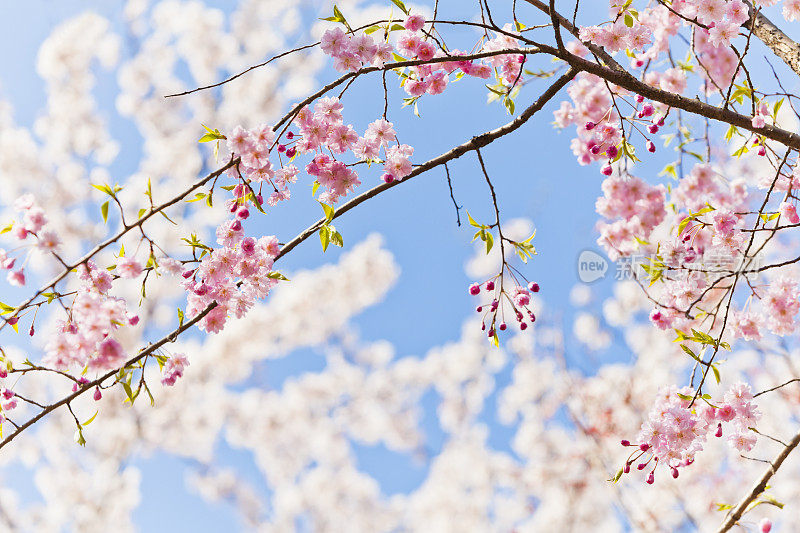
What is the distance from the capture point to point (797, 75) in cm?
213

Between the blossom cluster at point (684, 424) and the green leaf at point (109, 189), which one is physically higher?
the green leaf at point (109, 189)

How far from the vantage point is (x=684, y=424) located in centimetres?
193

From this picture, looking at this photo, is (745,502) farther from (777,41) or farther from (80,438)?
(80,438)

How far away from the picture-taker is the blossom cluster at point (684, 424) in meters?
1.93

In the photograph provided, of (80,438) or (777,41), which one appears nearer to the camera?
(80,438)

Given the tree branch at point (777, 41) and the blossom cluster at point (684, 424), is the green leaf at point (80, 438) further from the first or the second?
the tree branch at point (777, 41)

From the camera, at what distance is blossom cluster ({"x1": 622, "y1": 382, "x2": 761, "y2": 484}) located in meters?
1.93

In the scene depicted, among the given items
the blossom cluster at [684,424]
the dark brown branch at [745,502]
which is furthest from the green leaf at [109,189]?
the dark brown branch at [745,502]

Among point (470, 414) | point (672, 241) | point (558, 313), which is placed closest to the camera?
point (672, 241)

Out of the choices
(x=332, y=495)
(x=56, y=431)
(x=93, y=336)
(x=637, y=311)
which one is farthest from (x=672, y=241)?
(x=332, y=495)

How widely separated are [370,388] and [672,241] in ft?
30.3

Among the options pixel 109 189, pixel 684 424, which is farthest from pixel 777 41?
pixel 109 189

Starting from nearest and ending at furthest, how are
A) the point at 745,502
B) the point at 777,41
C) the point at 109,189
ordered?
the point at 109,189 < the point at 745,502 < the point at 777,41

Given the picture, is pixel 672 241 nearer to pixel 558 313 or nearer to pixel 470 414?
pixel 558 313
